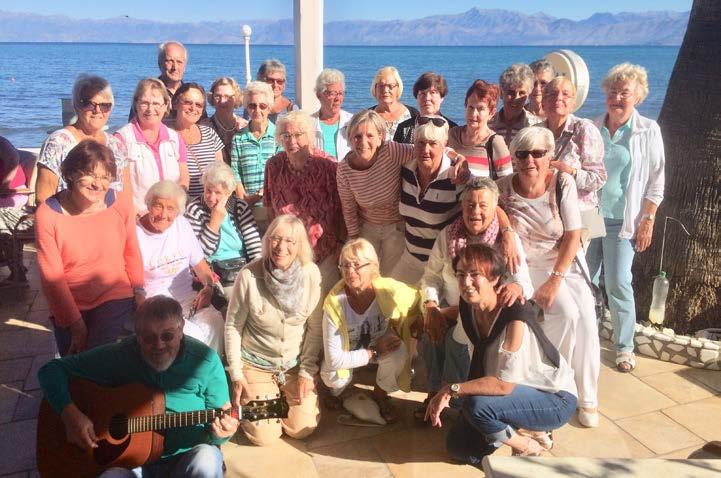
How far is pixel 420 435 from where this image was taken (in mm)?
3262

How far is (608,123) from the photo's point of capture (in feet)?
12.6

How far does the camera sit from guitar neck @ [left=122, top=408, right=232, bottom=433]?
240cm

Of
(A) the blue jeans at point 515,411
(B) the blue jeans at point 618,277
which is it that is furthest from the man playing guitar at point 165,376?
(B) the blue jeans at point 618,277

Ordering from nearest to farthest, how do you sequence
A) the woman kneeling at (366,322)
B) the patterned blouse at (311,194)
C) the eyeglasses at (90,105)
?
the woman kneeling at (366,322) < the eyeglasses at (90,105) < the patterned blouse at (311,194)

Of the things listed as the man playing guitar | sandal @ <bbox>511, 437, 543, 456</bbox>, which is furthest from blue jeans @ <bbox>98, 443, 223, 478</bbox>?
sandal @ <bbox>511, 437, 543, 456</bbox>

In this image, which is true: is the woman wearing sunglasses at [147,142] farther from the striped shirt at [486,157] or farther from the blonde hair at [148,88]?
the striped shirt at [486,157]

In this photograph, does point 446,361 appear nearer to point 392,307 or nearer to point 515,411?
point 392,307

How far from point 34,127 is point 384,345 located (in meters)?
26.7

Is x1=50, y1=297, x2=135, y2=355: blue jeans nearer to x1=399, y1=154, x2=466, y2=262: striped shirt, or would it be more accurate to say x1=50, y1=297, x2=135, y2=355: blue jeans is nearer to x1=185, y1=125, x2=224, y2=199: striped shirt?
x1=185, y1=125, x2=224, y2=199: striped shirt

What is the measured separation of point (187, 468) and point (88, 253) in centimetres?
119

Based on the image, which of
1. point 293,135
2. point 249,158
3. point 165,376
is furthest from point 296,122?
point 165,376

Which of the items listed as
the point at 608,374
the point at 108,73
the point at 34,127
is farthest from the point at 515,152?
the point at 108,73

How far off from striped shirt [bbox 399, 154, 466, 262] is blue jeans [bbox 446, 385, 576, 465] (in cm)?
94

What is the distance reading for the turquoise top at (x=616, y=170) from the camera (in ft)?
12.2
